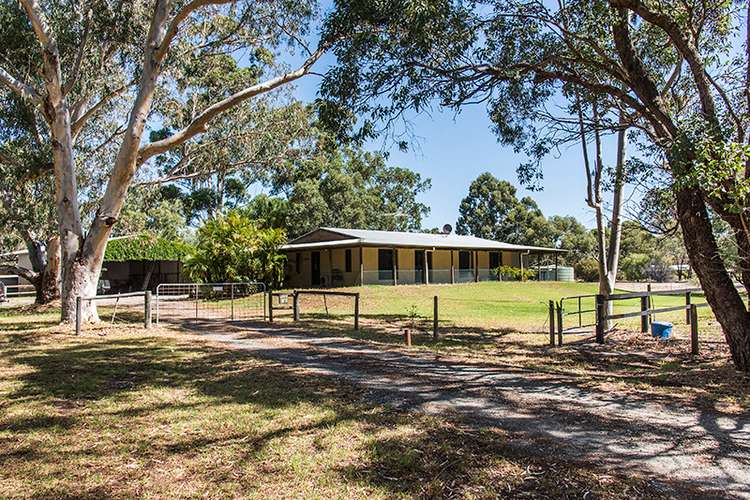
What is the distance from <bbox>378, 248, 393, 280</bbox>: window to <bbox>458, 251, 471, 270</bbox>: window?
5992mm

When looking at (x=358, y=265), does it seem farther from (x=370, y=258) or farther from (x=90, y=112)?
(x=90, y=112)

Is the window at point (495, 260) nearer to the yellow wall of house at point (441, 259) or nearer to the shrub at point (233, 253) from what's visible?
the yellow wall of house at point (441, 259)

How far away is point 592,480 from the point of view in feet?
12.1

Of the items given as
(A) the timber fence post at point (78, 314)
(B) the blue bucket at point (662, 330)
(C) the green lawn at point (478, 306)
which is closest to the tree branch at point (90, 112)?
(A) the timber fence post at point (78, 314)

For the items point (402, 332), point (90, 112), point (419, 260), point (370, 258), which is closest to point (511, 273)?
point (419, 260)

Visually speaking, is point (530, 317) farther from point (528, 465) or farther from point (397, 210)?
point (397, 210)

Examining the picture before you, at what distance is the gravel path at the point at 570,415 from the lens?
159 inches

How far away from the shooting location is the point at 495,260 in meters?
37.7

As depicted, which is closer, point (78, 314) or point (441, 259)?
point (78, 314)

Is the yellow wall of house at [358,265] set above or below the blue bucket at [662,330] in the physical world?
above

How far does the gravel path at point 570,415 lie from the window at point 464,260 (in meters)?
27.2

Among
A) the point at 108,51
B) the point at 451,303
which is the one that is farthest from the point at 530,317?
the point at 108,51

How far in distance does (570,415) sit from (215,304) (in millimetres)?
19314

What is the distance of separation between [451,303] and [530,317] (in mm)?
5054
